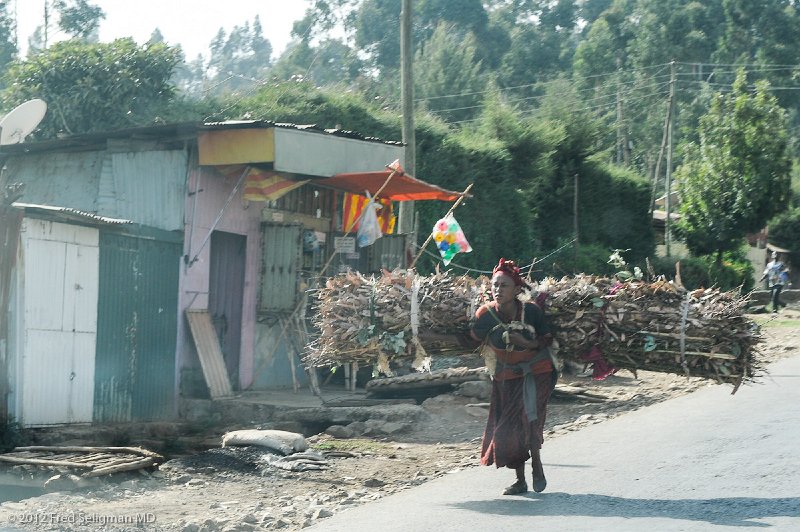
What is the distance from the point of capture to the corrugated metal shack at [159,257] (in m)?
11.1

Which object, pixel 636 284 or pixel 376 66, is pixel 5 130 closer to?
pixel 636 284

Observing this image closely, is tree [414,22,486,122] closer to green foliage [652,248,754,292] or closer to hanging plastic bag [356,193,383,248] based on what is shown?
green foliage [652,248,754,292]

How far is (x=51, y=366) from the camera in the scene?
36.3ft

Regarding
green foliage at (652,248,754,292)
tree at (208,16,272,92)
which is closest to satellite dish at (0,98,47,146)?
green foliage at (652,248,754,292)

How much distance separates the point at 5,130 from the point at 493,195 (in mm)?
12206

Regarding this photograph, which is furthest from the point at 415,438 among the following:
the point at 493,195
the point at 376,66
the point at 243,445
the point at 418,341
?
the point at 376,66

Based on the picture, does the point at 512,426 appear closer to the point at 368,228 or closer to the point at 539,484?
the point at 539,484

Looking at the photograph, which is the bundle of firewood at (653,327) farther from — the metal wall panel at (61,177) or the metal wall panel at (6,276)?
the metal wall panel at (61,177)

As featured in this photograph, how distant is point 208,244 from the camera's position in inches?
542

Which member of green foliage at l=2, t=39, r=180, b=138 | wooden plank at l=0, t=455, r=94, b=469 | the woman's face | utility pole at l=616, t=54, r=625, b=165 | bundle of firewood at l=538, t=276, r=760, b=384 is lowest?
wooden plank at l=0, t=455, r=94, b=469

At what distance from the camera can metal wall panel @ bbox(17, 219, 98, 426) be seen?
10719 millimetres

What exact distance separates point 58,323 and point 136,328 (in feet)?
4.59

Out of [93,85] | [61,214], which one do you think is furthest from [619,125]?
[61,214]

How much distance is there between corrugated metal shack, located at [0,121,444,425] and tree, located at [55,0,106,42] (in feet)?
72.0
